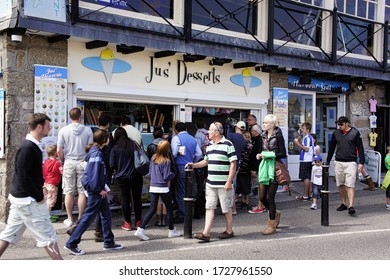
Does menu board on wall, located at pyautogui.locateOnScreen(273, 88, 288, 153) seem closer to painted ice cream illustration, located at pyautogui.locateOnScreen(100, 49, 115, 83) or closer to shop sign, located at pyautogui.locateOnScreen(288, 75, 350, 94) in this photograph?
shop sign, located at pyautogui.locateOnScreen(288, 75, 350, 94)

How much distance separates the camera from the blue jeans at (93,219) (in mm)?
6355

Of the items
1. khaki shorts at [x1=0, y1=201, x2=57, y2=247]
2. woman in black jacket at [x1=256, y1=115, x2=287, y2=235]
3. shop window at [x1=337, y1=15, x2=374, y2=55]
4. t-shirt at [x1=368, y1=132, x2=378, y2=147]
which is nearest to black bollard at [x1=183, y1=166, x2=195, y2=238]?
woman in black jacket at [x1=256, y1=115, x2=287, y2=235]

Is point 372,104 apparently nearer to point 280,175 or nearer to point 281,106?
point 281,106

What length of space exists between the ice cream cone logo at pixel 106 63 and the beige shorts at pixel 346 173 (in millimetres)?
4673

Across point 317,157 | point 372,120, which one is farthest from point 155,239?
point 372,120

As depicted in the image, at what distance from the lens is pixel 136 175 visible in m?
7.83

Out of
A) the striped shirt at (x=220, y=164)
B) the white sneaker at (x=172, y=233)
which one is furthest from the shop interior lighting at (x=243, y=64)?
the white sneaker at (x=172, y=233)

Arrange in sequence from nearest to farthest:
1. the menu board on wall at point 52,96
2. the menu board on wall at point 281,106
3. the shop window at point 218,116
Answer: the menu board on wall at point 52,96 → the shop window at point 218,116 → the menu board on wall at point 281,106

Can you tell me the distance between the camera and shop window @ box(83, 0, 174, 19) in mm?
9122

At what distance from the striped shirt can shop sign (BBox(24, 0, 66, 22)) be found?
357 centimetres

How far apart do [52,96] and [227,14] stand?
4.87 meters

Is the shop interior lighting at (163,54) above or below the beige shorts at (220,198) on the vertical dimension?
above

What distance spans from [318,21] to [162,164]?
308 inches

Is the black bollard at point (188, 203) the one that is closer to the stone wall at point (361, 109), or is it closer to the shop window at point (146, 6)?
the shop window at point (146, 6)
